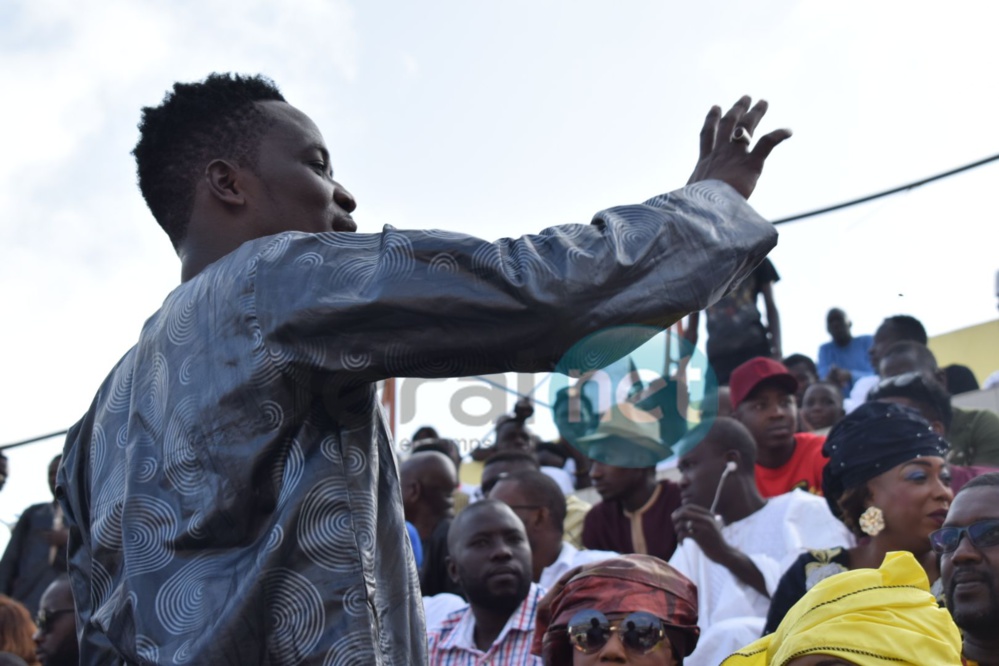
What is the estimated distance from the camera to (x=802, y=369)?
1114 cm

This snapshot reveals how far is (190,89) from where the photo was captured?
102 inches

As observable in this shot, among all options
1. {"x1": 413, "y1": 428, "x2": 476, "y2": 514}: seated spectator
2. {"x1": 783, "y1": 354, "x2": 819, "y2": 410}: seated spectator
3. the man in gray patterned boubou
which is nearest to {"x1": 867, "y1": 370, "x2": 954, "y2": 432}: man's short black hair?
{"x1": 413, "y1": 428, "x2": 476, "y2": 514}: seated spectator

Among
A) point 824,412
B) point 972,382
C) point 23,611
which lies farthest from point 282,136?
point 972,382

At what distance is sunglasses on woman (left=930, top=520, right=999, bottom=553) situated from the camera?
12.6 feet

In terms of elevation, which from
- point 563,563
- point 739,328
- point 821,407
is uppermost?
point 739,328

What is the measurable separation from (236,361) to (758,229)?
883 millimetres

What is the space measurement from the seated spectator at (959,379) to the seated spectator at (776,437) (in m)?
2.42

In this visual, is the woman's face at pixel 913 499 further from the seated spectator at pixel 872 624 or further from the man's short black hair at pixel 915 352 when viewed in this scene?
the man's short black hair at pixel 915 352

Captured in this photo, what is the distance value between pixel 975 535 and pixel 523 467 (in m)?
3.75

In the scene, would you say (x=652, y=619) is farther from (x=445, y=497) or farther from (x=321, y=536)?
(x=445, y=497)

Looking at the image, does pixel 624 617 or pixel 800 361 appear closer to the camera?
pixel 624 617

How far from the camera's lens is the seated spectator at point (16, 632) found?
625 cm

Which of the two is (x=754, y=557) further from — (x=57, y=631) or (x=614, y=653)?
(x=57, y=631)

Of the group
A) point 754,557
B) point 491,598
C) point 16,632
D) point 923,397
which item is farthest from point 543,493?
point 16,632
